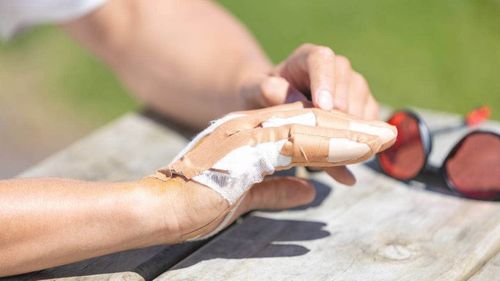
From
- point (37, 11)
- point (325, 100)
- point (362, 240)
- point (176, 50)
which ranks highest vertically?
point (37, 11)

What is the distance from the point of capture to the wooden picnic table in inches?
52.2

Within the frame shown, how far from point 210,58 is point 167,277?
734mm

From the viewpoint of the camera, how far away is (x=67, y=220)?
1256 mm

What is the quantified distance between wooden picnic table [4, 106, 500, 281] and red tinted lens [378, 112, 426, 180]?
3 cm

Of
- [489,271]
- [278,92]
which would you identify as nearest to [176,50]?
[278,92]

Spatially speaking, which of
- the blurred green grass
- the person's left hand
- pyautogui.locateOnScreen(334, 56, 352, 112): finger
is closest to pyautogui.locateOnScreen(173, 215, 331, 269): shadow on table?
the person's left hand

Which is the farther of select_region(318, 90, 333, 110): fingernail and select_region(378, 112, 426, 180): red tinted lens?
select_region(378, 112, 426, 180): red tinted lens

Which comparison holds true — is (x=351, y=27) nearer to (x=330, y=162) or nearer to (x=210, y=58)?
(x=210, y=58)

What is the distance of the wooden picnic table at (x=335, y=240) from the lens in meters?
1.33

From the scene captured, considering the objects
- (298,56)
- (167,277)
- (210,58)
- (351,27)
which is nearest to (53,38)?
(351,27)

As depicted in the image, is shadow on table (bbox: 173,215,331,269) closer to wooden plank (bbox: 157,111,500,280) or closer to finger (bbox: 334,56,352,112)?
wooden plank (bbox: 157,111,500,280)

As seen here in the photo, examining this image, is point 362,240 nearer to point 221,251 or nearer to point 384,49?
point 221,251

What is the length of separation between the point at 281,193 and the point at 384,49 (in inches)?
72.6

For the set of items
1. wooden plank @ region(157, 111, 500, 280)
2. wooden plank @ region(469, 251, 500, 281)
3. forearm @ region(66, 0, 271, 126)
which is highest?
forearm @ region(66, 0, 271, 126)
